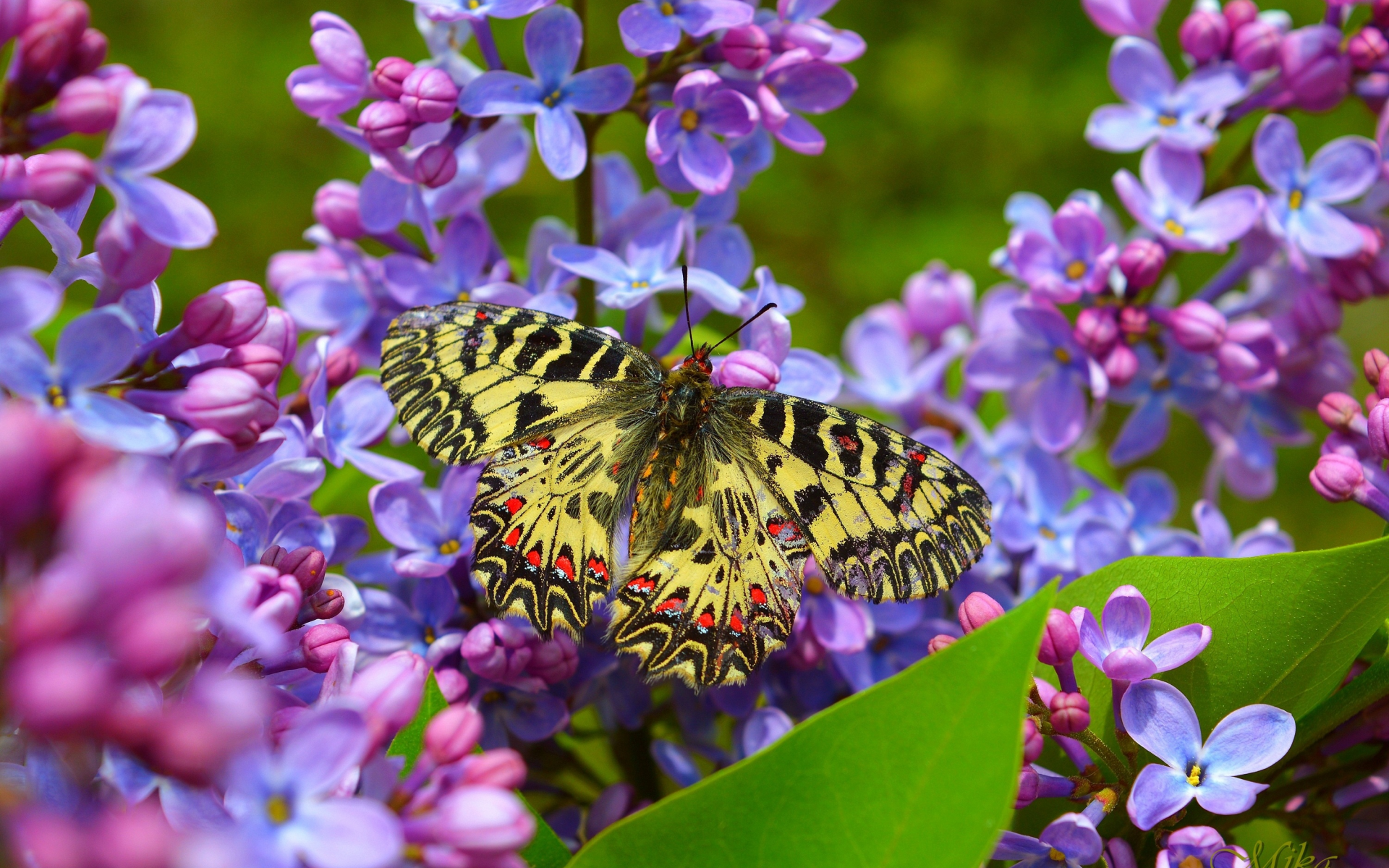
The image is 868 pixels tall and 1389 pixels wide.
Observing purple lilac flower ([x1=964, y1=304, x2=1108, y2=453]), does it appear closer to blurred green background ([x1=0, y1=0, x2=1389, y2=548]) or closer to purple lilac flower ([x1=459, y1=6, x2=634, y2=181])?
purple lilac flower ([x1=459, y1=6, x2=634, y2=181])

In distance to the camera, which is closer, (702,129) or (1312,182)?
(702,129)

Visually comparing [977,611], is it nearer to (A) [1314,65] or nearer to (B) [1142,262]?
(B) [1142,262]

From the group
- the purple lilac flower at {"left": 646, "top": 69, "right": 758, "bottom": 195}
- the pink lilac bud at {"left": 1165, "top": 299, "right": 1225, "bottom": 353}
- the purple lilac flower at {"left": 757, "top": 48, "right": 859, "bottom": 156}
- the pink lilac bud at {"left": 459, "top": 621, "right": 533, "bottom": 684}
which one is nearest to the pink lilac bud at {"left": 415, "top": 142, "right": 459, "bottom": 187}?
the purple lilac flower at {"left": 646, "top": 69, "right": 758, "bottom": 195}

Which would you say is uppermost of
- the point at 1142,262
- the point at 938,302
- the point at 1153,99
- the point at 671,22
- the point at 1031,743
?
the point at 671,22

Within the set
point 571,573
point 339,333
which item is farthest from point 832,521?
point 339,333

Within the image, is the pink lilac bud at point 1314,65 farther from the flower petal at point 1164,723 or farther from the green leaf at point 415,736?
the green leaf at point 415,736

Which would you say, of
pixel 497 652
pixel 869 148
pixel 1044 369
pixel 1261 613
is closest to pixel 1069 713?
pixel 1261 613

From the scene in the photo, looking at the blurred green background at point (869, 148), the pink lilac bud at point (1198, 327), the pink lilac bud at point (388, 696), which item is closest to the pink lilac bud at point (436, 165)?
the pink lilac bud at point (388, 696)
